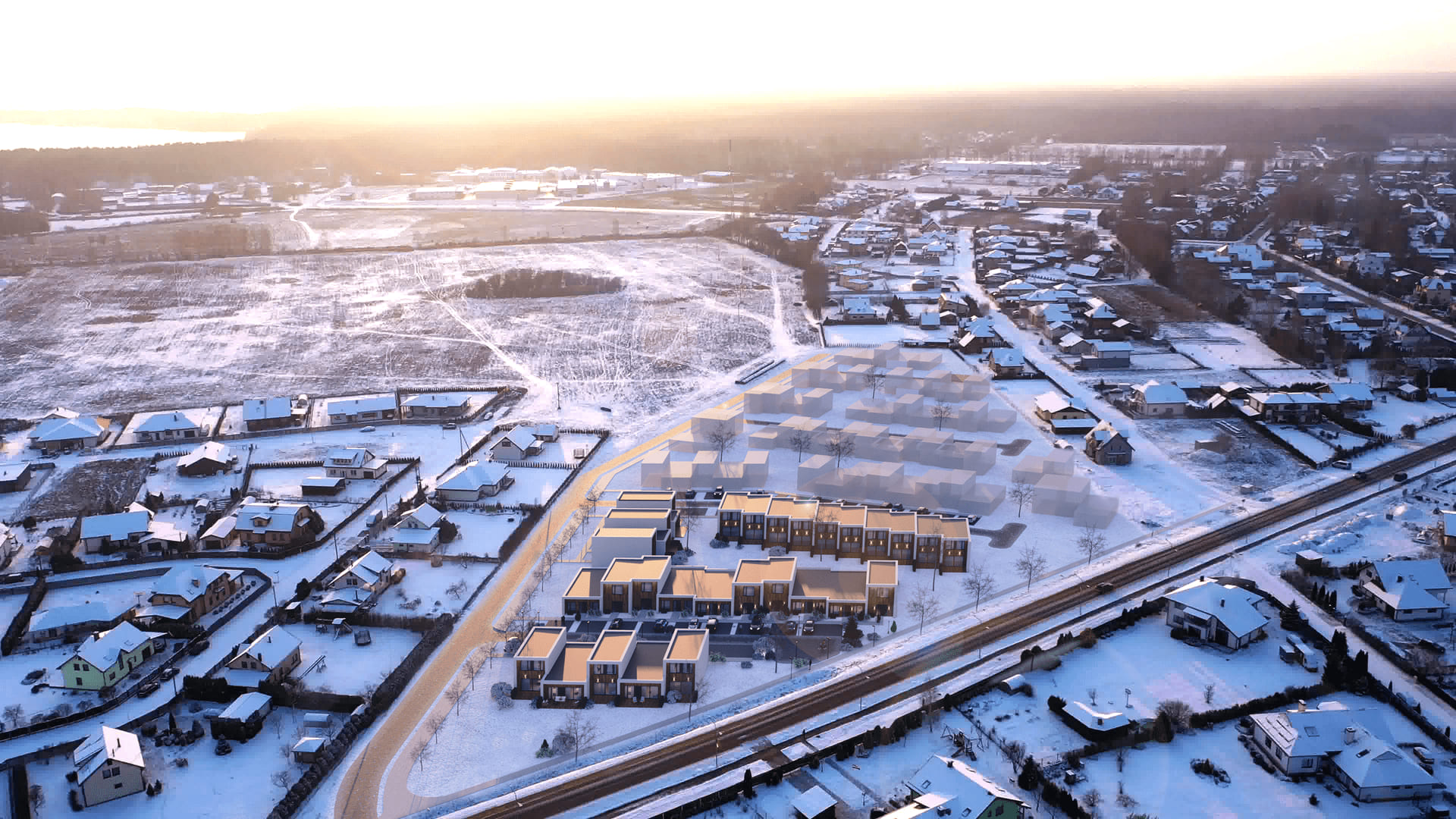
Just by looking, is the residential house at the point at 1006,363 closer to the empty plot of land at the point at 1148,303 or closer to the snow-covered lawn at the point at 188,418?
the empty plot of land at the point at 1148,303

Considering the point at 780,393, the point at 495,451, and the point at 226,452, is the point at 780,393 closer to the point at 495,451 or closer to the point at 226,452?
the point at 495,451

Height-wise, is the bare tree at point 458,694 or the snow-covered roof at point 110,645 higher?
the snow-covered roof at point 110,645

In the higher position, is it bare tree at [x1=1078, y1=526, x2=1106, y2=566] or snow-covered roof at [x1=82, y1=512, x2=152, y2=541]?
snow-covered roof at [x1=82, y1=512, x2=152, y2=541]

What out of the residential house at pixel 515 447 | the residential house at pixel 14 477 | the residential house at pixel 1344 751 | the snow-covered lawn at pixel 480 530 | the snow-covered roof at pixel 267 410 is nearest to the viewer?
the residential house at pixel 1344 751

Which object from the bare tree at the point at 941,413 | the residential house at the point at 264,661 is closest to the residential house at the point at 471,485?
the residential house at the point at 264,661

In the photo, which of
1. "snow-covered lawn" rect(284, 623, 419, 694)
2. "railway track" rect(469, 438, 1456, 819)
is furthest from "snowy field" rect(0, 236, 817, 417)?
"railway track" rect(469, 438, 1456, 819)

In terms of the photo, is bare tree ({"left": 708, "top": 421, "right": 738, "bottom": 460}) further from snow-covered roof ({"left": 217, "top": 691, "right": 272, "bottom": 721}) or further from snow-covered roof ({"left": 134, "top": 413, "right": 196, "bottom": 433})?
snow-covered roof ({"left": 134, "top": 413, "right": 196, "bottom": 433})

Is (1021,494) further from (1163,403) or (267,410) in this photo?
(267,410)

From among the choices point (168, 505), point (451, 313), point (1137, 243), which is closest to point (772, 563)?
point (168, 505)
